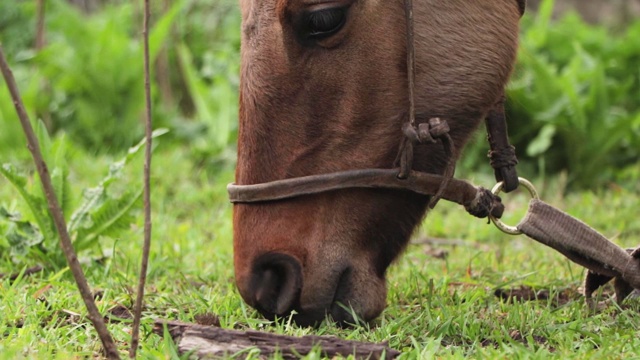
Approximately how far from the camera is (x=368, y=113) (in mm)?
2789

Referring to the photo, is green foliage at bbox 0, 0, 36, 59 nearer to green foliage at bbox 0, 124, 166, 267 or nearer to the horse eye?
green foliage at bbox 0, 124, 166, 267

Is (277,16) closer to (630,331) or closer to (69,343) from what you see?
(69,343)

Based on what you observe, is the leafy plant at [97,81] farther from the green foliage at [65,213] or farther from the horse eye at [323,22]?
the horse eye at [323,22]

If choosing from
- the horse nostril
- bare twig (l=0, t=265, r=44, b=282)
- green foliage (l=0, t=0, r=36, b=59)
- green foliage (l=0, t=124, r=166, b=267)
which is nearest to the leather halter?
the horse nostril

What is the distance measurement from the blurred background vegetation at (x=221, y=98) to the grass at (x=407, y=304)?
1.43m

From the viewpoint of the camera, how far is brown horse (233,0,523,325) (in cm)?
272

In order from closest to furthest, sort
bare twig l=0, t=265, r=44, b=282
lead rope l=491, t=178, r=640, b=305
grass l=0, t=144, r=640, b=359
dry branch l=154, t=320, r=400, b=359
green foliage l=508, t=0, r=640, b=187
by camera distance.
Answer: dry branch l=154, t=320, r=400, b=359 → grass l=0, t=144, r=640, b=359 → lead rope l=491, t=178, r=640, b=305 → bare twig l=0, t=265, r=44, b=282 → green foliage l=508, t=0, r=640, b=187

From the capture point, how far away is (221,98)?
24.4ft

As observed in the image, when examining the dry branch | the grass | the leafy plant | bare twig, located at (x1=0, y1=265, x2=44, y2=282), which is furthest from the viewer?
the leafy plant

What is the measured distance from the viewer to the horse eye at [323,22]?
2705mm

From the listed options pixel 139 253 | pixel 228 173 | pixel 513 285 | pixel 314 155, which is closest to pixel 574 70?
pixel 228 173

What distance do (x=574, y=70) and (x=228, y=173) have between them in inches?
107

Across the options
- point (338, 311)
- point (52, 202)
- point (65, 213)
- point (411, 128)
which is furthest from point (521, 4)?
point (65, 213)

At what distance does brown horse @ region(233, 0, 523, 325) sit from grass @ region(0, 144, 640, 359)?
0.13 m
